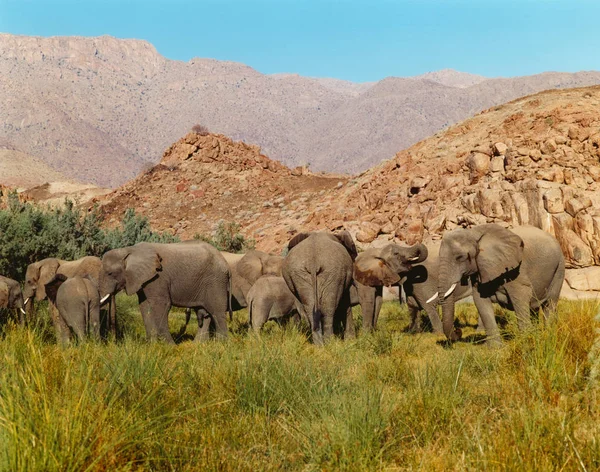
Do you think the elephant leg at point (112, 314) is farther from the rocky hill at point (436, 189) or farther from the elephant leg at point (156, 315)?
the rocky hill at point (436, 189)

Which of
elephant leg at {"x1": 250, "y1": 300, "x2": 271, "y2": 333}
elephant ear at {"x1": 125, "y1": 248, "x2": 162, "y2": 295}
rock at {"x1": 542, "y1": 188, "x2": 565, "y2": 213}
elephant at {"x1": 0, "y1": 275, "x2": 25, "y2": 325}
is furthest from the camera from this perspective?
rock at {"x1": 542, "y1": 188, "x2": 565, "y2": 213}

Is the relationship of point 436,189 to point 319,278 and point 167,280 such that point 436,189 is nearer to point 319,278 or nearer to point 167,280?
point 319,278

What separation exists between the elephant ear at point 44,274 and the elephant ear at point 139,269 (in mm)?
1943

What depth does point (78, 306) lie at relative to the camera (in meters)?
10.4

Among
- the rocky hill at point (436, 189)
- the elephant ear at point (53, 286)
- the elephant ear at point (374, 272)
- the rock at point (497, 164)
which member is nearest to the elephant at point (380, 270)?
the elephant ear at point (374, 272)

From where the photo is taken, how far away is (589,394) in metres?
5.12

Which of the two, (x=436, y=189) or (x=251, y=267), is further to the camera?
(x=436, y=189)

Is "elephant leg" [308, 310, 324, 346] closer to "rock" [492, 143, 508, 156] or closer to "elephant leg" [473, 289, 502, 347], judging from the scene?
"elephant leg" [473, 289, 502, 347]

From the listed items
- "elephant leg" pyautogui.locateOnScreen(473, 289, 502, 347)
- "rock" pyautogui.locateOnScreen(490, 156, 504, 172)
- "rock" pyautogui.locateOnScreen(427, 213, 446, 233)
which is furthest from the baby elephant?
"rock" pyautogui.locateOnScreen(490, 156, 504, 172)

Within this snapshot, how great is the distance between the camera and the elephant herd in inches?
378

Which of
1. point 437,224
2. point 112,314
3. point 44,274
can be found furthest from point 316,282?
point 437,224

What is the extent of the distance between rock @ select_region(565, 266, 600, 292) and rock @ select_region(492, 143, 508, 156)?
7.68 metres

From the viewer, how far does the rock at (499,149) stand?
27.0 m

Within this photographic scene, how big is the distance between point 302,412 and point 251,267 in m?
8.31
